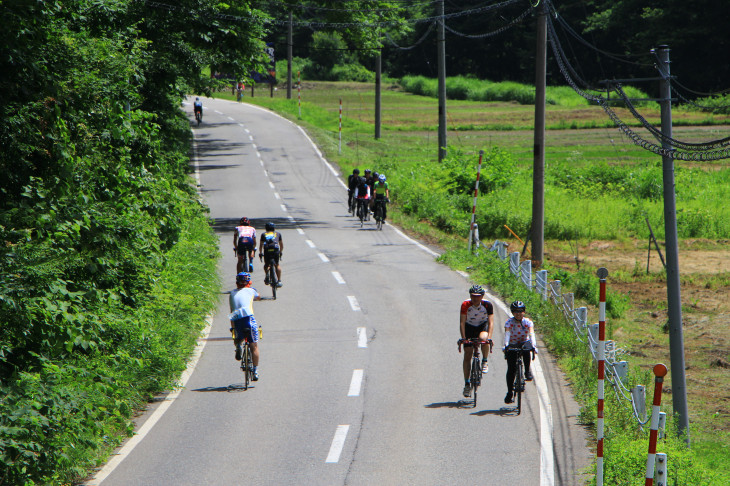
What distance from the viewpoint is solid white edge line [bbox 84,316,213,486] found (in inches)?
378

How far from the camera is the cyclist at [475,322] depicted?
12195mm

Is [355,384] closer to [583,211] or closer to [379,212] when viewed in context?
[379,212]

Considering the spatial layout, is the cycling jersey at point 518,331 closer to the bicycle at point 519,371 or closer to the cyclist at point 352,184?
the bicycle at point 519,371

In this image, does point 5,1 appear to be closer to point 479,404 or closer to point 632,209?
point 479,404

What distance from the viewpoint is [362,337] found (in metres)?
16.0

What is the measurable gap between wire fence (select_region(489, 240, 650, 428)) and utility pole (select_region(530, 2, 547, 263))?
Result: 945mm

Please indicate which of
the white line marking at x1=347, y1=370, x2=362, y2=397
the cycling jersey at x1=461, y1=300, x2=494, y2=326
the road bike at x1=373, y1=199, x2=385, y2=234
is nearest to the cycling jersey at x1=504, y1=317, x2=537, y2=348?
the cycling jersey at x1=461, y1=300, x2=494, y2=326

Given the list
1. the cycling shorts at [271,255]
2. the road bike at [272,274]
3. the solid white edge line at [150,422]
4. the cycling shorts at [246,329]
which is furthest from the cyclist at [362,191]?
the cycling shorts at [246,329]

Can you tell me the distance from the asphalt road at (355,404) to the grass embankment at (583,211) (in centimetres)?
A: 95

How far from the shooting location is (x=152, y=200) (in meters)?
13.4

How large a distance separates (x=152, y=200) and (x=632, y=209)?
22466 mm

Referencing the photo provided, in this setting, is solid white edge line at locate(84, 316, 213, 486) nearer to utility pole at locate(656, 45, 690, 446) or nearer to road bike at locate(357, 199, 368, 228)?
utility pole at locate(656, 45, 690, 446)

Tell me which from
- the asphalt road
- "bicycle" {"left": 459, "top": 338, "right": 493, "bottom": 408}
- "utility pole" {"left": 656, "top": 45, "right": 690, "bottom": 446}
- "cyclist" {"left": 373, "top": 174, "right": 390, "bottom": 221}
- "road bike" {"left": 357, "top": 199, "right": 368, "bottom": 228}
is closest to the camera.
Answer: the asphalt road

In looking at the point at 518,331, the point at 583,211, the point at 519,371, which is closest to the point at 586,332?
the point at 518,331
